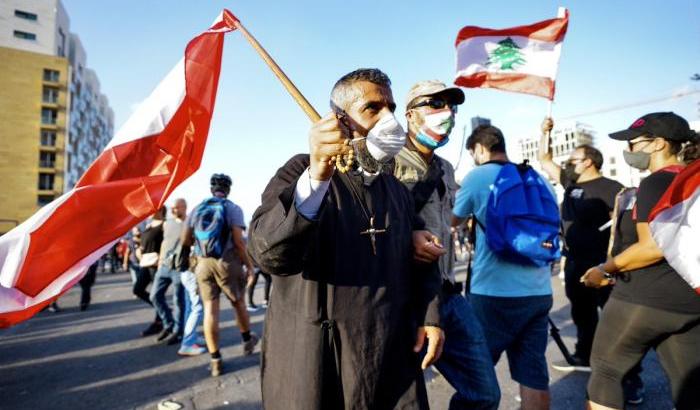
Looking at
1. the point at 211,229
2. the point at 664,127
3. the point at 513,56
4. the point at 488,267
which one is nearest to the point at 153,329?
the point at 211,229

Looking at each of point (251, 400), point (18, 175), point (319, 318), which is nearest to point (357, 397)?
point (319, 318)

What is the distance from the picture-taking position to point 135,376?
4305 millimetres

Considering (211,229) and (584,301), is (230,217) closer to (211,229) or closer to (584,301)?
(211,229)

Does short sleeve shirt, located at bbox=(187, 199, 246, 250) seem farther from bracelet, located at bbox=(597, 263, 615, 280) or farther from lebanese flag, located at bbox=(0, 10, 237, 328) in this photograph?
bracelet, located at bbox=(597, 263, 615, 280)

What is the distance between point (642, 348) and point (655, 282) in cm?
37

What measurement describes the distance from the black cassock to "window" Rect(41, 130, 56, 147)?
62.7 metres

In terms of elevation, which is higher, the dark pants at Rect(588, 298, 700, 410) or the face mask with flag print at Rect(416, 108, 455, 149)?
the face mask with flag print at Rect(416, 108, 455, 149)

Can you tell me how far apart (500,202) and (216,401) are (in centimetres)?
291

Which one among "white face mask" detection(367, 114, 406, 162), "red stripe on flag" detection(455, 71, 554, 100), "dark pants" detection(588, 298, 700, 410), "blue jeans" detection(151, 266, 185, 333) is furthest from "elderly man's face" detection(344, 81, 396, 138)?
"blue jeans" detection(151, 266, 185, 333)

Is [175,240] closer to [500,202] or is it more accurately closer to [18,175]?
[500,202]

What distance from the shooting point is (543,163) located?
4.07m

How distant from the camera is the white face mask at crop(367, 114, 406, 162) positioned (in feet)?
4.66

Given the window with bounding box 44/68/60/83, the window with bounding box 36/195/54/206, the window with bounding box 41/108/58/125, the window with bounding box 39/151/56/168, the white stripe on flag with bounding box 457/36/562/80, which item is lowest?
the white stripe on flag with bounding box 457/36/562/80

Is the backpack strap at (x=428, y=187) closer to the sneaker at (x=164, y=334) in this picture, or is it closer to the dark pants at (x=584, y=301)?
the dark pants at (x=584, y=301)
